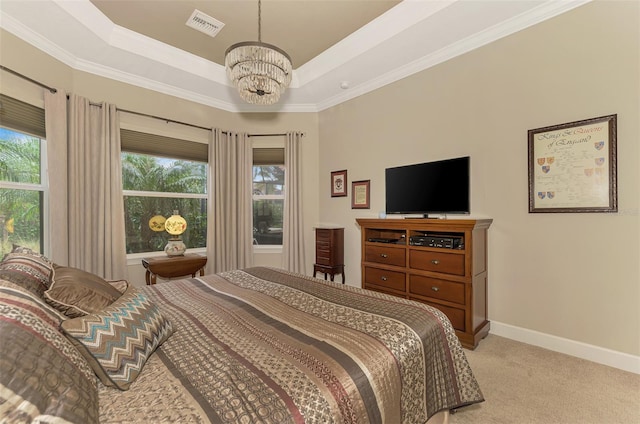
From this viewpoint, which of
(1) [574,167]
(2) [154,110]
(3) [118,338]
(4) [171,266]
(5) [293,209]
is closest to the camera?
(3) [118,338]

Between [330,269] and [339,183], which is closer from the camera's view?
[330,269]

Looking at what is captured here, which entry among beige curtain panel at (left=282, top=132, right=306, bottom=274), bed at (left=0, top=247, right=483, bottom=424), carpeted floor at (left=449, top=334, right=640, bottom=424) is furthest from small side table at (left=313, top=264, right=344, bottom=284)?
bed at (left=0, top=247, right=483, bottom=424)

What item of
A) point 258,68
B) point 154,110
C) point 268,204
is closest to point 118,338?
point 258,68

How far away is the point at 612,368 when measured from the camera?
2.12m

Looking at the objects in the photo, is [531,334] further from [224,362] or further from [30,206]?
[30,206]

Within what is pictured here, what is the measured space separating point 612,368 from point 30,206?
519cm

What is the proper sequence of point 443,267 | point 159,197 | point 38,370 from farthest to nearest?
1. point 159,197
2. point 443,267
3. point 38,370

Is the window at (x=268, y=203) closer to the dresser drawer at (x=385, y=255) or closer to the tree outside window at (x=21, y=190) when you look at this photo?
the dresser drawer at (x=385, y=255)

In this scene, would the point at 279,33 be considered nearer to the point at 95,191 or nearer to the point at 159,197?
the point at 159,197

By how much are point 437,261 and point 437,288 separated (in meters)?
0.25

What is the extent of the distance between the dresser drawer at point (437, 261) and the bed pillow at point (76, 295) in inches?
95.4

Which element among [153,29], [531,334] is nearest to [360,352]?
[531,334]

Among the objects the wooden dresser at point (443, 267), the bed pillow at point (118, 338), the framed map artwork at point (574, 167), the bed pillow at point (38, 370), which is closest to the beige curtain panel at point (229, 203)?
the wooden dresser at point (443, 267)

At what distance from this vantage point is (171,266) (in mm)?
3338
